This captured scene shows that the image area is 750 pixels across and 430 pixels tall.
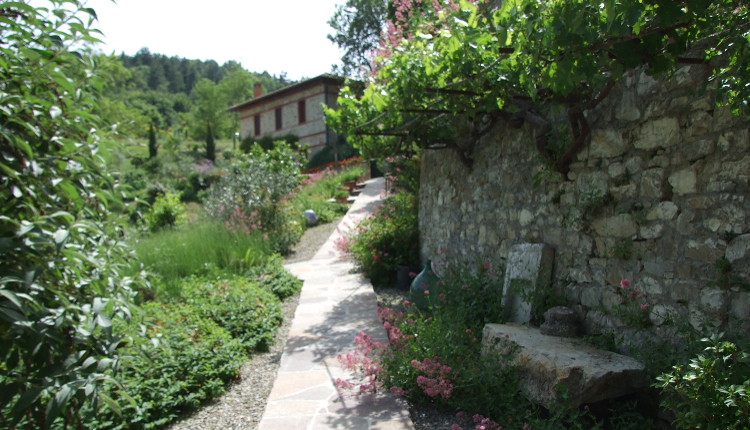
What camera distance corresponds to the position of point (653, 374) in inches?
102

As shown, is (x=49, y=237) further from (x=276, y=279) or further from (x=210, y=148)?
(x=210, y=148)

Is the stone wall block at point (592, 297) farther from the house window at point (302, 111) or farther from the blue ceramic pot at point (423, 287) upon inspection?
the house window at point (302, 111)

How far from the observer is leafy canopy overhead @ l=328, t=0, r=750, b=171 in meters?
2.21

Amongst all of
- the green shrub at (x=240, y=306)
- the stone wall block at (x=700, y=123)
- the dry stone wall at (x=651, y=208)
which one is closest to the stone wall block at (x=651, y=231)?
the dry stone wall at (x=651, y=208)

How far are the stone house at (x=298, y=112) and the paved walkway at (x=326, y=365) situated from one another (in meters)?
15.5

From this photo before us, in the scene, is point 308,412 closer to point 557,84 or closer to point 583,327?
point 583,327

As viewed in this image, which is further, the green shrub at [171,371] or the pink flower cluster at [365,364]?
Result: the pink flower cluster at [365,364]

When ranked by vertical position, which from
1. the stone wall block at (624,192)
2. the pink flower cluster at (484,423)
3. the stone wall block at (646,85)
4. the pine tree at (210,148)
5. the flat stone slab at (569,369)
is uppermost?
the pine tree at (210,148)

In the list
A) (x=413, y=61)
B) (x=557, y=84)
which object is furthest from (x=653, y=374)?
(x=413, y=61)

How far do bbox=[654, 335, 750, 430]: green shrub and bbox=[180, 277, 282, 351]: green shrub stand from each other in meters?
3.42

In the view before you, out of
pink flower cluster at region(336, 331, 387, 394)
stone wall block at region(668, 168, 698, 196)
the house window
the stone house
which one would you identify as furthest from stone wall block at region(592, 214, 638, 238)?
the house window

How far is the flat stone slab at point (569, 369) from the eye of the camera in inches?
101

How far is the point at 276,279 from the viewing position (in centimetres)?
693

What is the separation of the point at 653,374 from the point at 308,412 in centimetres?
199
